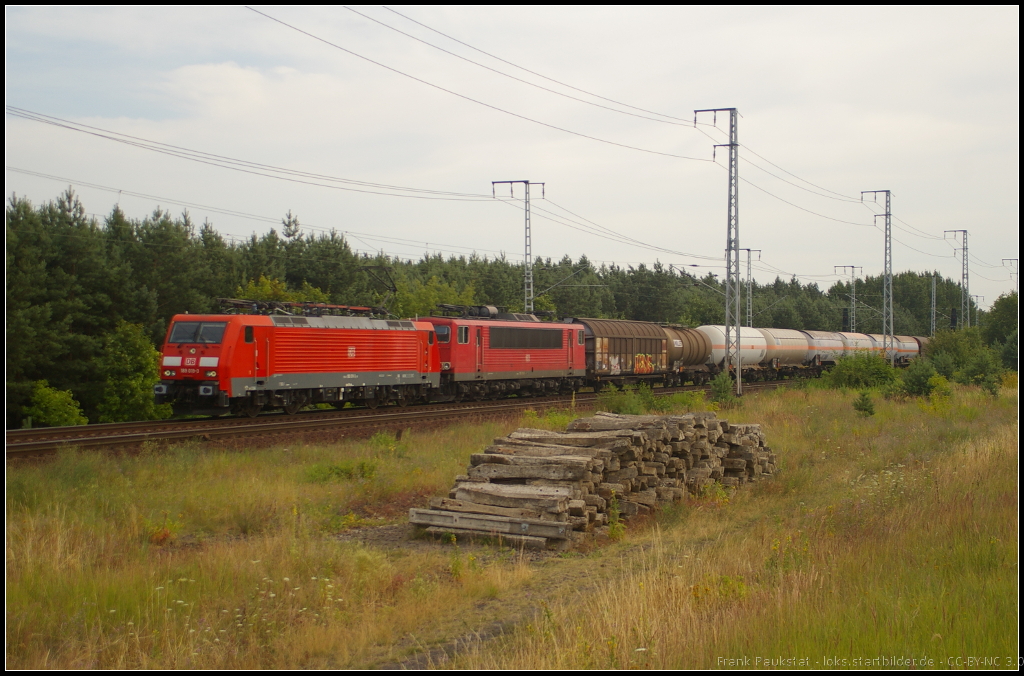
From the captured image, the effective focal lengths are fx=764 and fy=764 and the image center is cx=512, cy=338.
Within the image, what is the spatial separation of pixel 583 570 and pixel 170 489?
7750 millimetres

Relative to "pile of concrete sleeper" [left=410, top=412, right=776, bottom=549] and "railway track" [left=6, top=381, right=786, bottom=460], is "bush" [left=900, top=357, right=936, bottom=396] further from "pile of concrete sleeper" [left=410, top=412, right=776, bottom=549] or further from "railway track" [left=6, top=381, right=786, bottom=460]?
"pile of concrete sleeper" [left=410, top=412, right=776, bottom=549]

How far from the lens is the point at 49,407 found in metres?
35.3

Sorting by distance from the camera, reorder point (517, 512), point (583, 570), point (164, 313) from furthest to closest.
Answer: point (164, 313) < point (517, 512) < point (583, 570)

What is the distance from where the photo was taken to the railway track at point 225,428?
54.2 ft

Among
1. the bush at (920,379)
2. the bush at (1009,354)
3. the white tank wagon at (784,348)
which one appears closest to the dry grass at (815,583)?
the bush at (920,379)

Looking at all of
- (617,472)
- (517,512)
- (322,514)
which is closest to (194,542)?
(322,514)

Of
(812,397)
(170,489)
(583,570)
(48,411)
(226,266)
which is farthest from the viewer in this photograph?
(226,266)

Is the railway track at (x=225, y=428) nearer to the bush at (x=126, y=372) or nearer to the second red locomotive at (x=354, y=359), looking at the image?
the second red locomotive at (x=354, y=359)

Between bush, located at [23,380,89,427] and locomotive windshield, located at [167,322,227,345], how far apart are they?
56.8 ft

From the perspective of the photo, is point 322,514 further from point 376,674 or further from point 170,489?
point 376,674

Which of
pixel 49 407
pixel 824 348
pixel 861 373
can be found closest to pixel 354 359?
pixel 49 407

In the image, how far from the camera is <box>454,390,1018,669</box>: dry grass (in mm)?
5828

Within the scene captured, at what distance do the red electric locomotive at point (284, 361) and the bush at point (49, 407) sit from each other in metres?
16.9

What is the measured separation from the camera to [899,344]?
5828 centimetres
